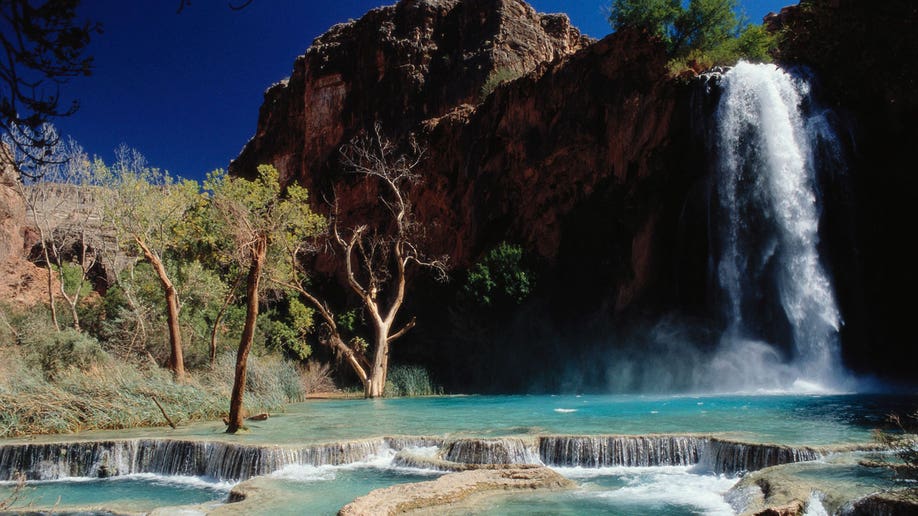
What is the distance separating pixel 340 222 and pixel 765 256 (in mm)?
21538

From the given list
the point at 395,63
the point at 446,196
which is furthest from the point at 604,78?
the point at 395,63

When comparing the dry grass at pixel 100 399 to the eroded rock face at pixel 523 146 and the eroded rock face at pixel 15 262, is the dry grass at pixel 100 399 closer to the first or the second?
the eroded rock face at pixel 523 146

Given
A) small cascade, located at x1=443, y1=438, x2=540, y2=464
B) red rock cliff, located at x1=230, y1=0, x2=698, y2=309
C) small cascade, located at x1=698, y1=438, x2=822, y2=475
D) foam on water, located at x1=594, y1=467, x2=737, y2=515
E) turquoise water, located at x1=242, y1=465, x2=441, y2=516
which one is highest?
red rock cliff, located at x1=230, y1=0, x2=698, y2=309

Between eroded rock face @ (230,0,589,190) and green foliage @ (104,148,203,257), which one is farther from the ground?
eroded rock face @ (230,0,589,190)

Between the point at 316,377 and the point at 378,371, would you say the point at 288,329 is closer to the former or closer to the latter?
the point at 316,377

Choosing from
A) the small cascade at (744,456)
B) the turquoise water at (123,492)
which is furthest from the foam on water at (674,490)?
the turquoise water at (123,492)

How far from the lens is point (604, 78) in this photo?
89.9ft

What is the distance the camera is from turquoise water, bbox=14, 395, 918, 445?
36.6 ft

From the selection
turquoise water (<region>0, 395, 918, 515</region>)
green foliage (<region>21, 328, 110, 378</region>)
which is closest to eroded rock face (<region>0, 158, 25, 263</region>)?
green foliage (<region>21, 328, 110, 378</region>)

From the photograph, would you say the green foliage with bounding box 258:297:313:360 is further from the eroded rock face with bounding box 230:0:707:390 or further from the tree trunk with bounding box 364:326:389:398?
the eroded rock face with bounding box 230:0:707:390

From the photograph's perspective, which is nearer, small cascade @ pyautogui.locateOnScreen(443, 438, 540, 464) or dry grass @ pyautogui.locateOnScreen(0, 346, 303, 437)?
small cascade @ pyautogui.locateOnScreen(443, 438, 540, 464)

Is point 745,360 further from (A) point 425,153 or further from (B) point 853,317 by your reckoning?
(A) point 425,153

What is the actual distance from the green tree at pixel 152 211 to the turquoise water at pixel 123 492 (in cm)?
868

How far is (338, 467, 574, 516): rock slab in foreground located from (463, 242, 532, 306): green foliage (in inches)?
697
